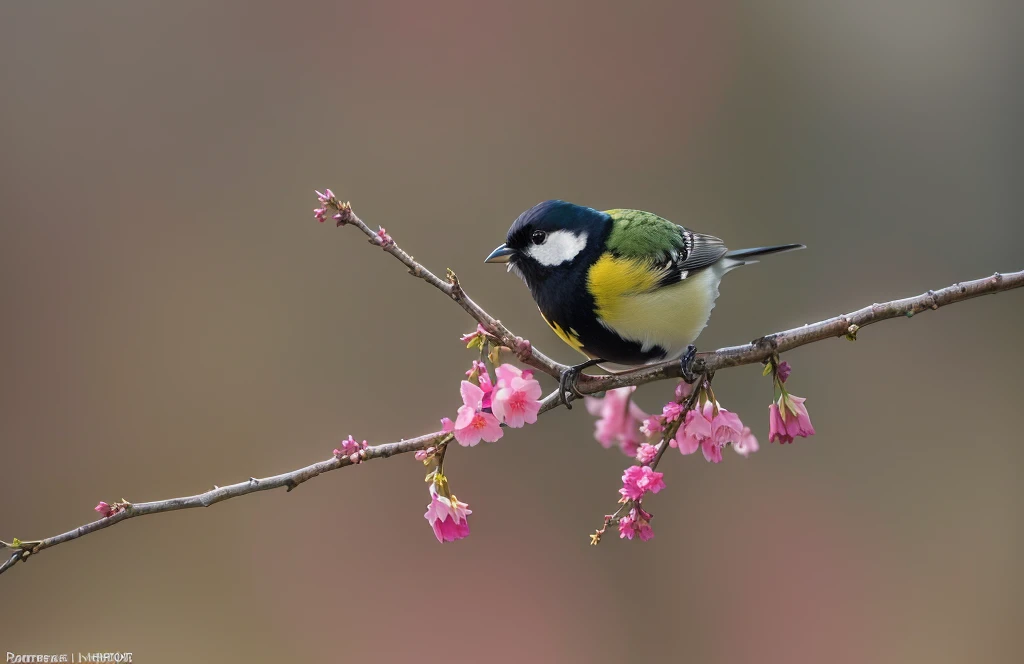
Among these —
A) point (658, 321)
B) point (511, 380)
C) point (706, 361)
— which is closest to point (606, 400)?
point (658, 321)

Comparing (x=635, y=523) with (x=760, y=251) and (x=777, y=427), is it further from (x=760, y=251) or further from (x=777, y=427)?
(x=760, y=251)

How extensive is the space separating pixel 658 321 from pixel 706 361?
0.98 feet

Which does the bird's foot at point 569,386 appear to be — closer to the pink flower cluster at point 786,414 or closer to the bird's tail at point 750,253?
the pink flower cluster at point 786,414

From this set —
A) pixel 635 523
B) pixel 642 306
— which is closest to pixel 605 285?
pixel 642 306

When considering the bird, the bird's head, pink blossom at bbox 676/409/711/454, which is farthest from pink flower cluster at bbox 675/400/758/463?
the bird's head

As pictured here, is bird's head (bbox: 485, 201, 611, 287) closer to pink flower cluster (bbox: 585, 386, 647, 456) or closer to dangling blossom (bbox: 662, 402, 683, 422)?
pink flower cluster (bbox: 585, 386, 647, 456)

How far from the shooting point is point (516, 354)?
1350 mm

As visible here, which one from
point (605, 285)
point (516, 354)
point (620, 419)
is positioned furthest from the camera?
point (620, 419)

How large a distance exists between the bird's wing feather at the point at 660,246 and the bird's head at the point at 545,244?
85mm

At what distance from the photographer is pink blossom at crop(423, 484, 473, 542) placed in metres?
1.29

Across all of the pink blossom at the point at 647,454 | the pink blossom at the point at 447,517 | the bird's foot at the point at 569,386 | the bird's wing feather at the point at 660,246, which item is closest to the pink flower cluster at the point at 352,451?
the pink blossom at the point at 447,517

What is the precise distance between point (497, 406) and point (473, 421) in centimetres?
5

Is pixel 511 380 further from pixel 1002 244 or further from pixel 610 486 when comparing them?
pixel 1002 244

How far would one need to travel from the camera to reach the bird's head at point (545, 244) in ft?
5.61
